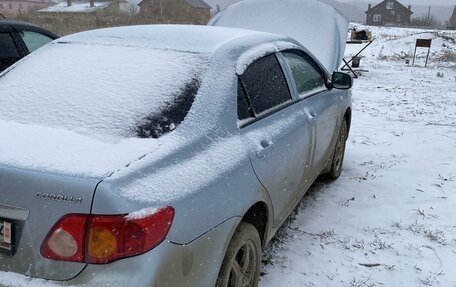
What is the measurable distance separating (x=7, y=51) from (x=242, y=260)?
4050 mm

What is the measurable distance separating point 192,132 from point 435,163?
4.49 m

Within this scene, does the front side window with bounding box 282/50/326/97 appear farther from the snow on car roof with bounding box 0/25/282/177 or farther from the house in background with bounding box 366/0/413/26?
the house in background with bounding box 366/0/413/26

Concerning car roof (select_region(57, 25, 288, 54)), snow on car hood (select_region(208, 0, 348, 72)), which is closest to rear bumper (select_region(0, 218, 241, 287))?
car roof (select_region(57, 25, 288, 54))

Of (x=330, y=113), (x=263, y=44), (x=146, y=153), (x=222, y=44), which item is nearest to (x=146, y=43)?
(x=222, y=44)

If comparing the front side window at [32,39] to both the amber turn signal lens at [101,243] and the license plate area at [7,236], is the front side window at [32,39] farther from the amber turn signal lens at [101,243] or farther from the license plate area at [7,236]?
Result: the amber turn signal lens at [101,243]

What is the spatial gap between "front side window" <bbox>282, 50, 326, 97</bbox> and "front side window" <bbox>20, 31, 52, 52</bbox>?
3406mm

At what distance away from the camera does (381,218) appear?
4.02 meters

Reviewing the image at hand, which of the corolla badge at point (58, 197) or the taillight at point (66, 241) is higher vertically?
the corolla badge at point (58, 197)

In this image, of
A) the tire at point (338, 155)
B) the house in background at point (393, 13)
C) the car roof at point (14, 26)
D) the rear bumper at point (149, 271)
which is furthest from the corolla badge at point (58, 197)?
the house in background at point (393, 13)

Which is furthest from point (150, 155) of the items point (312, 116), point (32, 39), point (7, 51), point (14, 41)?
point (32, 39)

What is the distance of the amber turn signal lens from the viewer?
1576 millimetres

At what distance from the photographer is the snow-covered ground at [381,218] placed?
124 inches

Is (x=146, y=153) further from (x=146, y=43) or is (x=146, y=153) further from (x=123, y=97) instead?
(x=146, y=43)

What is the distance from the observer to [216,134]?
2148mm
